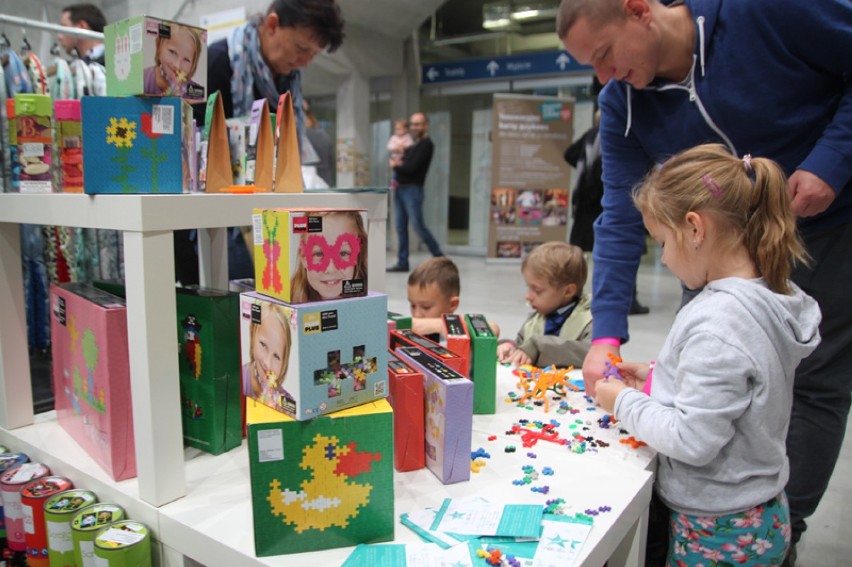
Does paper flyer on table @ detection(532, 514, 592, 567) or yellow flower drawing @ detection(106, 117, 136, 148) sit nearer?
paper flyer on table @ detection(532, 514, 592, 567)

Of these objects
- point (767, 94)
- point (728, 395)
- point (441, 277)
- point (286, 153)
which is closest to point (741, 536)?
point (728, 395)

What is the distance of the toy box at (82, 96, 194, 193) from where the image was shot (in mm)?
977

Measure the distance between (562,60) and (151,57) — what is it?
302 inches

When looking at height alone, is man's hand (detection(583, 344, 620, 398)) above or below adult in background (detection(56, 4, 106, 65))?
below

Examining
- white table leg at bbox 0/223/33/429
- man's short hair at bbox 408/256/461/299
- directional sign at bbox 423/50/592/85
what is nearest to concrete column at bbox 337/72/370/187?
directional sign at bbox 423/50/592/85

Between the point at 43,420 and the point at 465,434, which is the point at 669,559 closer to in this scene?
the point at 465,434

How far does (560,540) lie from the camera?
0.89 m

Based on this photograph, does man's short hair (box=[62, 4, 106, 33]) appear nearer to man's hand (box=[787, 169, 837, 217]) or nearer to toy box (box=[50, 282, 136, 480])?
toy box (box=[50, 282, 136, 480])

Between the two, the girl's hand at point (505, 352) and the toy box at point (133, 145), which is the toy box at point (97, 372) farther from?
the girl's hand at point (505, 352)

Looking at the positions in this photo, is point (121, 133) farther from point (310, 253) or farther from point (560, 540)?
point (560, 540)

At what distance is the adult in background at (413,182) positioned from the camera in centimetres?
709

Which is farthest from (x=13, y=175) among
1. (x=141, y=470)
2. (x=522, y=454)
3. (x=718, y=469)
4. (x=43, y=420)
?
(x=718, y=469)

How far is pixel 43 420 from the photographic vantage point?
1399 millimetres

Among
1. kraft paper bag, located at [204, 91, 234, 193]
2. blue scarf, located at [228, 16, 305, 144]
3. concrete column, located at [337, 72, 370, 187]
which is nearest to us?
kraft paper bag, located at [204, 91, 234, 193]
